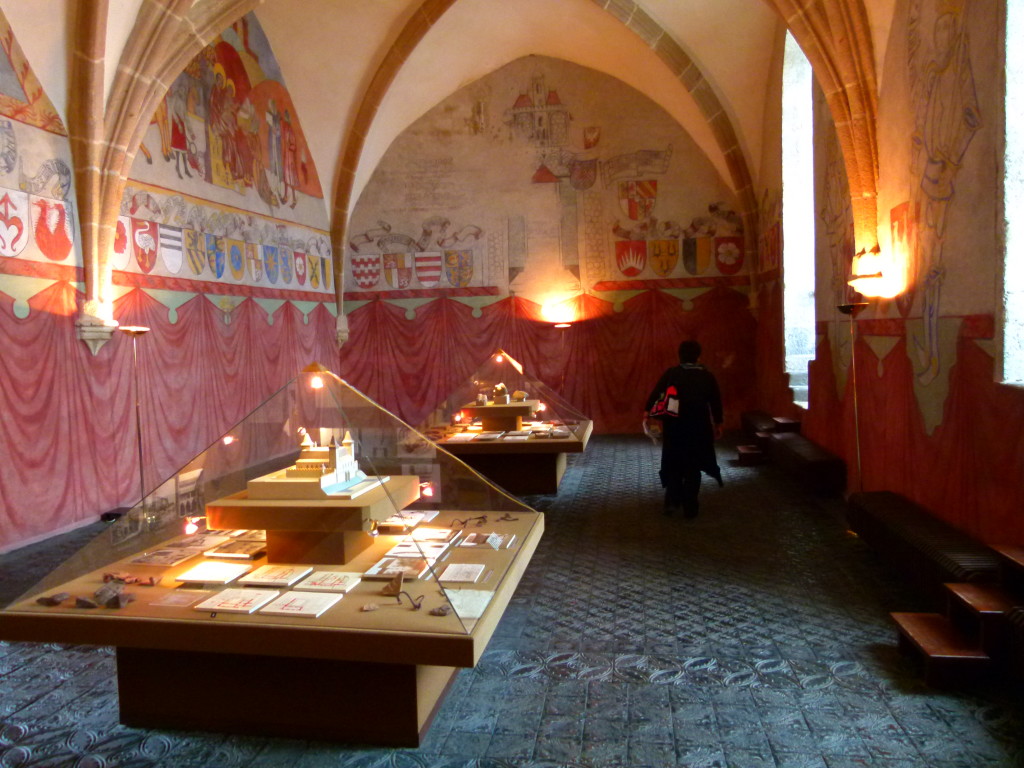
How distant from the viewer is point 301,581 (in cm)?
305

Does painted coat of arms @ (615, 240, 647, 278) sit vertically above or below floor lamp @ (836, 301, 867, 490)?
above

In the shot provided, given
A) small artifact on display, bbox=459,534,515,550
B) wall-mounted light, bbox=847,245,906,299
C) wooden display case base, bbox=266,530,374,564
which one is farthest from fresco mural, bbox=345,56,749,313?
wooden display case base, bbox=266,530,374,564

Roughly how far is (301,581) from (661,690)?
1855 millimetres

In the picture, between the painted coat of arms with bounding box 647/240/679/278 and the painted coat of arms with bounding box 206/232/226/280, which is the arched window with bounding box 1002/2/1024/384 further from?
the painted coat of arms with bounding box 647/240/679/278

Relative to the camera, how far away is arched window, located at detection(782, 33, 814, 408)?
33.3 feet

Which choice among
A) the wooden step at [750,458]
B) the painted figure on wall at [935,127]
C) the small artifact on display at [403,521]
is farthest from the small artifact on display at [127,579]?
the wooden step at [750,458]

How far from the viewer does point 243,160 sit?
1049 centimetres

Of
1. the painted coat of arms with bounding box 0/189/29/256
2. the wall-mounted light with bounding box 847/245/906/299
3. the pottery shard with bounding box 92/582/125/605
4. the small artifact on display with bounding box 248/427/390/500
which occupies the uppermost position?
the painted coat of arms with bounding box 0/189/29/256

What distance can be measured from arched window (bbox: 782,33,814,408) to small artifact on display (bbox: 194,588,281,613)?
861cm

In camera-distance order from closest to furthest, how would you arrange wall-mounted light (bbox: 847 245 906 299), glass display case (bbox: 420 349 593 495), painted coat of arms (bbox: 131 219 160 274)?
wall-mounted light (bbox: 847 245 906 299) → glass display case (bbox: 420 349 593 495) → painted coat of arms (bbox: 131 219 160 274)

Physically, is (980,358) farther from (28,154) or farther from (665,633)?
(28,154)

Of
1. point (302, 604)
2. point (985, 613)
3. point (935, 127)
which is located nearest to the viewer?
point (302, 604)

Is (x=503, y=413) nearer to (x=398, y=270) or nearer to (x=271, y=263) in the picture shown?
(x=271, y=263)

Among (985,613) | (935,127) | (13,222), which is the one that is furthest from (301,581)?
(13,222)
